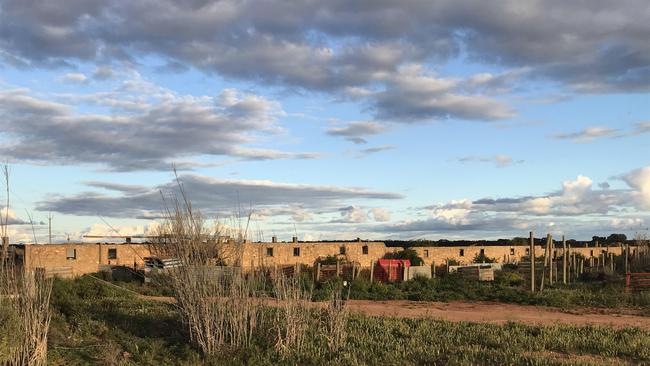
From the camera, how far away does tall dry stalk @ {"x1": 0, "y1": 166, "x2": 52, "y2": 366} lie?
8453 millimetres

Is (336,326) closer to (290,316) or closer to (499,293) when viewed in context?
(290,316)

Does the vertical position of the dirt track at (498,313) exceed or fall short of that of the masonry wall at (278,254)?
it falls short

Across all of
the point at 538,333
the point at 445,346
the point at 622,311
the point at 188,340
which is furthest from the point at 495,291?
the point at 188,340

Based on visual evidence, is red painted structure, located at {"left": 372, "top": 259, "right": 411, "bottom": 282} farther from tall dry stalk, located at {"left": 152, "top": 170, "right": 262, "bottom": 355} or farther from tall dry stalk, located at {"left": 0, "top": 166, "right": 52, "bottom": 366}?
tall dry stalk, located at {"left": 0, "top": 166, "right": 52, "bottom": 366}

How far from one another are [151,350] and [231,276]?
5.78 feet

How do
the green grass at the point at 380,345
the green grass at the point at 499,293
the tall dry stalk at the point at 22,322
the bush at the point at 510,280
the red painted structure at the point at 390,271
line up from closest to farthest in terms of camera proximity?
the tall dry stalk at the point at 22,322, the green grass at the point at 380,345, the green grass at the point at 499,293, the bush at the point at 510,280, the red painted structure at the point at 390,271

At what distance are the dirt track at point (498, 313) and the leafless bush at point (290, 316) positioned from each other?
141 inches

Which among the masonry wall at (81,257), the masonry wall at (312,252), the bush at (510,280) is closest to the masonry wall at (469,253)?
the masonry wall at (312,252)

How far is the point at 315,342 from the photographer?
11.0 metres

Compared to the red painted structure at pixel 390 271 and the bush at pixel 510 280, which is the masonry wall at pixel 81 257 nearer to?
the red painted structure at pixel 390 271

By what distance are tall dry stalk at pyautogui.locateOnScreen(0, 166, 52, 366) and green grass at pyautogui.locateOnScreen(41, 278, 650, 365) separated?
108 centimetres

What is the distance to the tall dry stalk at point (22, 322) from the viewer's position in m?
8.45

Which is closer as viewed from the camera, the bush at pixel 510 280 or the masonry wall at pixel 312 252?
the bush at pixel 510 280

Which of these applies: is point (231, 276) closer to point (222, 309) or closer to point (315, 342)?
point (222, 309)
